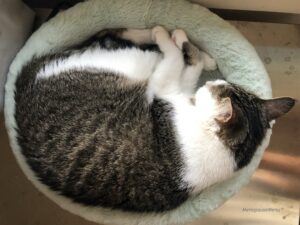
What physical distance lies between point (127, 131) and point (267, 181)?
81 centimetres

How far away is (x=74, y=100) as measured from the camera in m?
1.48

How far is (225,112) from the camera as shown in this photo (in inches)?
54.2

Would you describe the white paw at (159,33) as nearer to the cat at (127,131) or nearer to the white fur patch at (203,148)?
the cat at (127,131)

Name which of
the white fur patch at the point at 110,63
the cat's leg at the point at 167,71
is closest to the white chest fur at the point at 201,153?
the cat's leg at the point at 167,71

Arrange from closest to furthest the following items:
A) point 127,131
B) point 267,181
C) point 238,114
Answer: point 238,114, point 127,131, point 267,181

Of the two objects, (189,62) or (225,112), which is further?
(189,62)

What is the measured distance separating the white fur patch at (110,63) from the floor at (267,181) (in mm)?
595

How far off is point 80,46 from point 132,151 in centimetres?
51

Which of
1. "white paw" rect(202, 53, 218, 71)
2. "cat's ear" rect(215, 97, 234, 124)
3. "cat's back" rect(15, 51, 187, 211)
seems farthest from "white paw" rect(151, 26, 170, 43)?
"cat's ear" rect(215, 97, 234, 124)

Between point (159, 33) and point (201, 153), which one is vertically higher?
point (159, 33)

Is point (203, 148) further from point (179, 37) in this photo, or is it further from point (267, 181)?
point (267, 181)

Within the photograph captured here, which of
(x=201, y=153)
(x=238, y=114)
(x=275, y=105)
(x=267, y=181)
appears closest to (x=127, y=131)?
(x=201, y=153)

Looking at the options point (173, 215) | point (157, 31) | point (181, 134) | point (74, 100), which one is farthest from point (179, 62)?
point (173, 215)

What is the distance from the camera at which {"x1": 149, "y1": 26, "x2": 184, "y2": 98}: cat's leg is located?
1568 mm
